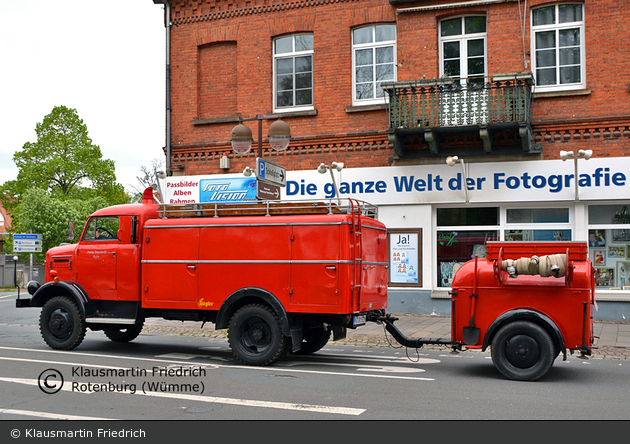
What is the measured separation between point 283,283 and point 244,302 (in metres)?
0.75

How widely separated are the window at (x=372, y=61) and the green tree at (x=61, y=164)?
39041mm

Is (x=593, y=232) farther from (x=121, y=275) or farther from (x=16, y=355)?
(x=16, y=355)

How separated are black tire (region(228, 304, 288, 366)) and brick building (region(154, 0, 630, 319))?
304 inches

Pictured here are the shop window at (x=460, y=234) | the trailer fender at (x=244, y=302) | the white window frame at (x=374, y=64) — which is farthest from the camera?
the white window frame at (x=374, y=64)

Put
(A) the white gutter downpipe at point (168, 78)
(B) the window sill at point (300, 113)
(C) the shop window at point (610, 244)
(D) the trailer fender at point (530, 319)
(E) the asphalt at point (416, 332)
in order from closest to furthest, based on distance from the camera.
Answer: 1. (D) the trailer fender at point (530, 319)
2. (E) the asphalt at point (416, 332)
3. (C) the shop window at point (610, 244)
4. (B) the window sill at point (300, 113)
5. (A) the white gutter downpipe at point (168, 78)

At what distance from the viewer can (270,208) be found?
1005 cm

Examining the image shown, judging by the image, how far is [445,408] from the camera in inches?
261

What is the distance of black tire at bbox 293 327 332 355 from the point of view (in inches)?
423

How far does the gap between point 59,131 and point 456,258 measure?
143 ft

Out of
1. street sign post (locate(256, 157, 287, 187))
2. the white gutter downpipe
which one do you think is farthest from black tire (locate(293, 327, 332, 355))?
the white gutter downpipe

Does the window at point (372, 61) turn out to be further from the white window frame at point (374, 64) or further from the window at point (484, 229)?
the window at point (484, 229)

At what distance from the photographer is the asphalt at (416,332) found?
11.4 m

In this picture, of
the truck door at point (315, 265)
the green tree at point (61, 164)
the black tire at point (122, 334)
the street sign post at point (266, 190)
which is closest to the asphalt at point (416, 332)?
the black tire at point (122, 334)
